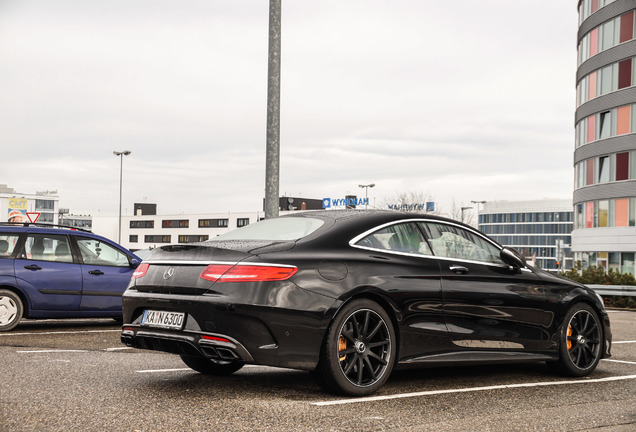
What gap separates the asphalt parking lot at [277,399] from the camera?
4930 mm

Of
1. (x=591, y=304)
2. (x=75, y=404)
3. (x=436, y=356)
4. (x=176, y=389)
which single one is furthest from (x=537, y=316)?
(x=75, y=404)

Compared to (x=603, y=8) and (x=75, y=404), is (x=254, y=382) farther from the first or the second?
(x=603, y=8)

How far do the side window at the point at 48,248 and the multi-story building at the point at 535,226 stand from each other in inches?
5012

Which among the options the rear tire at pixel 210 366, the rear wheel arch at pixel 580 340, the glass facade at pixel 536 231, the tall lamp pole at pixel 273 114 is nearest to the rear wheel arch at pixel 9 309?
the tall lamp pole at pixel 273 114

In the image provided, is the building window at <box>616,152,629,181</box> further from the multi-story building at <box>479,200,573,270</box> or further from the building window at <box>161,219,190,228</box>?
the building window at <box>161,219,190,228</box>

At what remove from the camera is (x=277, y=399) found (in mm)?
5723

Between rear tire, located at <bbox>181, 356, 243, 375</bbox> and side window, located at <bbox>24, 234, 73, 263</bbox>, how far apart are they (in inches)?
206

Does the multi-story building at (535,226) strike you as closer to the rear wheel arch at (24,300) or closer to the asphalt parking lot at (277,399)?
the rear wheel arch at (24,300)

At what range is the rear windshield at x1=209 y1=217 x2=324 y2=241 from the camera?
6.31 metres

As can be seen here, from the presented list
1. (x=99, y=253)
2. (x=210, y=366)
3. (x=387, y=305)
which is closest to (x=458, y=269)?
(x=387, y=305)

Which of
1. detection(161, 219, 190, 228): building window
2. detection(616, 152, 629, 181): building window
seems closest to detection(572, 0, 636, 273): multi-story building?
detection(616, 152, 629, 181): building window

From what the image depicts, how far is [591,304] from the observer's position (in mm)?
7734

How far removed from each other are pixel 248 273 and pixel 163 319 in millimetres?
785

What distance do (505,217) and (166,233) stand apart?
2352 inches
